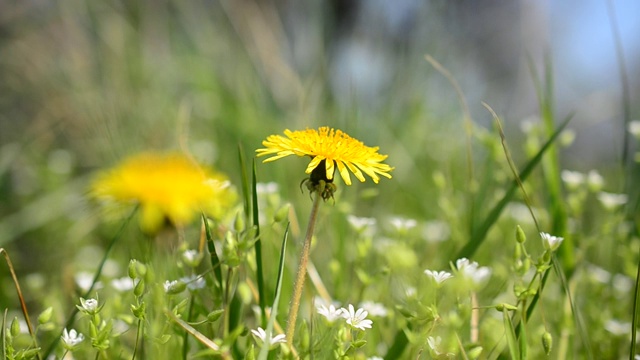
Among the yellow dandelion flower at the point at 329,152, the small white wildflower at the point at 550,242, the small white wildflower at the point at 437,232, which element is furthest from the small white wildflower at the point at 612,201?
the yellow dandelion flower at the point at 329,152

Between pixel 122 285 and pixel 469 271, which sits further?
pixel 122 285

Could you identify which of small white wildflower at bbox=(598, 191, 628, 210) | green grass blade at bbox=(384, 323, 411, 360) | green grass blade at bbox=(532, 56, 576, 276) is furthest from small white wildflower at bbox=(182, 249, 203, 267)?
small white wildflower at bbox=(598, 191, 628, 210)

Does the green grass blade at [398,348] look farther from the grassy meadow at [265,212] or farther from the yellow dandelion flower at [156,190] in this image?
the yellow dandelion flower at [156,190]

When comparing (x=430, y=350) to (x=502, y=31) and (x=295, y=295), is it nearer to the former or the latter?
(x=295, y=295)

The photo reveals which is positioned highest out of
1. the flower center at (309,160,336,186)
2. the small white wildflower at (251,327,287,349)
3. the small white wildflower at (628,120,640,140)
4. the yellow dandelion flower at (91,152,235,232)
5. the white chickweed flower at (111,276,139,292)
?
the flower center at (309,160,336,186)

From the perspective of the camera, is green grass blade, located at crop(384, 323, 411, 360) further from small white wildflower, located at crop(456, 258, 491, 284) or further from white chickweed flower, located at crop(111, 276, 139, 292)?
white chickweed flower, located at crop(111, 276, 139, 292)

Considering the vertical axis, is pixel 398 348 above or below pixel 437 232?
above

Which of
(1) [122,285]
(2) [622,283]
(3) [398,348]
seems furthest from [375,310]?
(2) [622,283]

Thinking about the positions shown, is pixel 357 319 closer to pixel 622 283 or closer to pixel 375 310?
pixel 375 310
